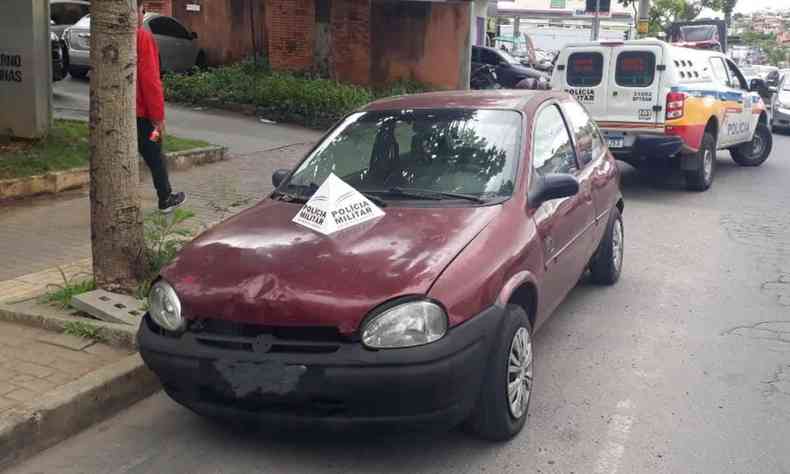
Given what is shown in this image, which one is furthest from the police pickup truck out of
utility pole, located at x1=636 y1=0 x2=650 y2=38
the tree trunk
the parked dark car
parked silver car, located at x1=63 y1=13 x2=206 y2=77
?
the parked dark car

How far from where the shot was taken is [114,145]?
18.7 feet

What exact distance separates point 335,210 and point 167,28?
16.9 m

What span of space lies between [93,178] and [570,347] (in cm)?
329

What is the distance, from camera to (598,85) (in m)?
11.8

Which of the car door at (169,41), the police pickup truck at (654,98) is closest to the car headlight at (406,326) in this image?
the police pickup truck at (654,98)

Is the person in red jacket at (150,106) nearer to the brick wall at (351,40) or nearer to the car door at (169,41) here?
the brick wall at (351,40)

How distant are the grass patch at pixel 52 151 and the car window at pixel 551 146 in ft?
17.4

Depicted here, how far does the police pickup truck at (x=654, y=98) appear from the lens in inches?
442

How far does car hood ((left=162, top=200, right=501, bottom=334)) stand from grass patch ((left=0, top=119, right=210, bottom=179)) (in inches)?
214

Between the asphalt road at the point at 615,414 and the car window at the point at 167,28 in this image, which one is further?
the car window at the point at 167,28

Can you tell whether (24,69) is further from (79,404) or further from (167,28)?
(167,28)

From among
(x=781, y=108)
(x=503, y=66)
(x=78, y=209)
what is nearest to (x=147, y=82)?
(x=78, y=209)

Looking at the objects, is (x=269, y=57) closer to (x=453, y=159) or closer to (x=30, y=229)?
(x=30, y=229)

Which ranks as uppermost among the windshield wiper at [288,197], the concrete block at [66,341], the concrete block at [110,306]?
the windshield wiper at [288,197]
